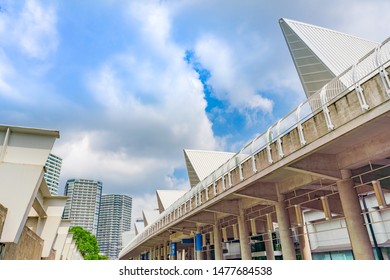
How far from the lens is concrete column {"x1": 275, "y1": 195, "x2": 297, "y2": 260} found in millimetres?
17547

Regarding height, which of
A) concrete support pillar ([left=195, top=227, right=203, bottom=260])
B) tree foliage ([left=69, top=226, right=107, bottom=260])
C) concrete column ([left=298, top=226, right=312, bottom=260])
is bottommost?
concrete column ([left=298, top=226, right=312, bottom=260])

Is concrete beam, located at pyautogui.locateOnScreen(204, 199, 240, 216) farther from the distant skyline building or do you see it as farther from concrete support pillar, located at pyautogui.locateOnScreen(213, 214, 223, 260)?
the distant skyline building

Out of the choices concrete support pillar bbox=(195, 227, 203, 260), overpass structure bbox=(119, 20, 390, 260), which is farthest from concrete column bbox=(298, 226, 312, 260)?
concrete support pillar bbox=(195, 227, 203, 260)

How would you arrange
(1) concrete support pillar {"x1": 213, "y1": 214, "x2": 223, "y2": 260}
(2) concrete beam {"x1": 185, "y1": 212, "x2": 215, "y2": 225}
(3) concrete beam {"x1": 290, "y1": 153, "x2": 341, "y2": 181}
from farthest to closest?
Answer: (2) concrete beam {"x1": 185, "y1": 212, "x2": 215, "y2": 225}, (1) concrete support pillar {"x1": 213, "y1": 214, "x2": 223, "y2": 260}, (3) concrete beam {"x1": 290, "y1": 153, "x2": 341, "y2": 181}

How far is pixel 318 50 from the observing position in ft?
100

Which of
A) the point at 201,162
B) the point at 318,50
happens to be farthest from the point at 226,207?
the point at 201,162

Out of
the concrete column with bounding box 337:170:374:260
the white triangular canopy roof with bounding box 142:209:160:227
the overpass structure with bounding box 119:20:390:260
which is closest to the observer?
the overpass structure with bounding box 119:20:390:260

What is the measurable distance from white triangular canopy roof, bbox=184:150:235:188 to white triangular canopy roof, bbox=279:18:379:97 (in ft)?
78.9

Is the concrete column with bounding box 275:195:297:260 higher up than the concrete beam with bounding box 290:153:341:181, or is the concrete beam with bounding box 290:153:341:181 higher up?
the concrete beam with bounding box 290:153:341:181

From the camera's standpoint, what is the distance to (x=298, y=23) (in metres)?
33.5

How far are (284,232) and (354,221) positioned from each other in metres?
5.46

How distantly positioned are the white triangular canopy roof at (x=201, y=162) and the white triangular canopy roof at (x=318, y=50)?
24.1 metres
